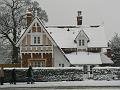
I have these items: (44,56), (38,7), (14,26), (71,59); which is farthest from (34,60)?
(38,7)

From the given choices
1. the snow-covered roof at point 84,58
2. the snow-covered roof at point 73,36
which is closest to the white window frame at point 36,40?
the snow-covered roof at point 73,36

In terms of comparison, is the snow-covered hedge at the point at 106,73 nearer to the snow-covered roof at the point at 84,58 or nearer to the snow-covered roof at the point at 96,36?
the snow-covered roof at the point at 84,58

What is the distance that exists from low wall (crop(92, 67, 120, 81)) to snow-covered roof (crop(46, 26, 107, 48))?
Answer: 9.32m

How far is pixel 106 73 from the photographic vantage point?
135 feet

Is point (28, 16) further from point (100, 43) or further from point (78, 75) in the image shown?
point (78, 75)

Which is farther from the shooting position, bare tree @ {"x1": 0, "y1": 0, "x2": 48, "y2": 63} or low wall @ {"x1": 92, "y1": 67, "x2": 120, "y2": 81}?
bare tree @ {"x1": 0, "y1": 0, "x2": 48, "y2": 63}

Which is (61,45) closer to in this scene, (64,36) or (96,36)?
(64,36)

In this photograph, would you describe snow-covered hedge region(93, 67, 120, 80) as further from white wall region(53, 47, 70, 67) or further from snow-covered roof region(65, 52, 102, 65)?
snow-covered roof region(65, 52, 102, 65)

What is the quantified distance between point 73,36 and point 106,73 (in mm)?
12723

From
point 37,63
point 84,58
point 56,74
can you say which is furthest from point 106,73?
point 37,63

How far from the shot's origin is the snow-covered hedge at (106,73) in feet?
134

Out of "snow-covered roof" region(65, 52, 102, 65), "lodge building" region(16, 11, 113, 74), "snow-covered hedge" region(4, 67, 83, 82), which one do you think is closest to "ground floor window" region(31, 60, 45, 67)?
"lodge building" region(16, 11, 113, 74)

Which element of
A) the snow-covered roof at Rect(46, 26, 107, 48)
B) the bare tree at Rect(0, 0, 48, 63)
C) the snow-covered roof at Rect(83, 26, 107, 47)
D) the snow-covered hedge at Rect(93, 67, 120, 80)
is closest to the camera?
the snow-covered hedge at Rect(93, 67, 120, 80)

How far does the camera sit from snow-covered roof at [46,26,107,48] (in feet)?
167
